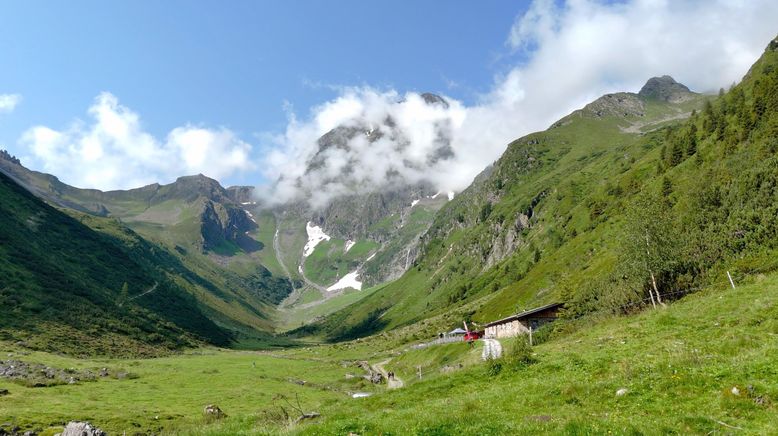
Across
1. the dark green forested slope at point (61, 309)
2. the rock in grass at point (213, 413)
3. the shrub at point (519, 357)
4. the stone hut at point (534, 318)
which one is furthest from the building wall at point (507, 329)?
the dark green forested slope at point (61, 309)

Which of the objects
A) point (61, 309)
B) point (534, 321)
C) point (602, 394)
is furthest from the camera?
point (61, 309)

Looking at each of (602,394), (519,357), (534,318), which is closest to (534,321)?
(534,318)

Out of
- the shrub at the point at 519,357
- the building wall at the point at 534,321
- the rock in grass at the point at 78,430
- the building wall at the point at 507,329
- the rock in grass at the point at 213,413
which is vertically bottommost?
the rock in grass at the point at 213,413

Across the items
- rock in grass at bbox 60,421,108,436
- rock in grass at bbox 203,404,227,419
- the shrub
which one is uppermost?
the shrub

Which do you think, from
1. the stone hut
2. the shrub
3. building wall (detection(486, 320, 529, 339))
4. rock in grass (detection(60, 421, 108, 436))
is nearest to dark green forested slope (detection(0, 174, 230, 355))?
rock in grass (detection(60, 421, 108, 436))

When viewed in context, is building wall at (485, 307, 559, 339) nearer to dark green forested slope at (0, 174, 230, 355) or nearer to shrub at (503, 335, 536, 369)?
shrub at (503, 335, 536, 369)

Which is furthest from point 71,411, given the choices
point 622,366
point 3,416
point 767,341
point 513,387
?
point 767,341

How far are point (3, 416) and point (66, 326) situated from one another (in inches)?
3980

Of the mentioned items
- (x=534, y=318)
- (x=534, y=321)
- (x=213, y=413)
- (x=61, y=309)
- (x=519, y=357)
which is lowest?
(x=213, y=413)

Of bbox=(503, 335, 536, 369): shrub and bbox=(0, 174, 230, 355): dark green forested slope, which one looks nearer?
bbox=(503, 335, 536, 369): shrub

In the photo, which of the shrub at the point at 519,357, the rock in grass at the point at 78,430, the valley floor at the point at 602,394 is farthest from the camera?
the shrub at the point at 519,357

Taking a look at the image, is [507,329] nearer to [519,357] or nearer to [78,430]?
[519,357]

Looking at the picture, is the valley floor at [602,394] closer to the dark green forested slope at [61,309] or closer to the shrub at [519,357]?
the shrub at [519,357]

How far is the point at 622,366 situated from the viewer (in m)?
23.5
